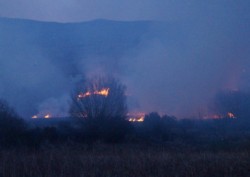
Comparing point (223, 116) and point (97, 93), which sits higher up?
point (97, 93)

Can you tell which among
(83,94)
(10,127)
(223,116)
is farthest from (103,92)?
(223,116)

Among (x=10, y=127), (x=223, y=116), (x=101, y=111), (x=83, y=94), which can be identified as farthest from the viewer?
(x=223, y=116)

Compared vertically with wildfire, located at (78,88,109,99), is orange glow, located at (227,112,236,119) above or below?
below

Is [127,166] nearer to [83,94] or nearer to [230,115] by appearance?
[83,94]

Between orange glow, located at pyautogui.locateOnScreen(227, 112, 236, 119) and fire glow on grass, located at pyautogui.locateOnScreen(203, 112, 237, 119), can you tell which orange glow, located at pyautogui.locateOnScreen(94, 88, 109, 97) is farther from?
orange glow, located at pyautogui.locateOnScreen(227, 112, 236, 119)

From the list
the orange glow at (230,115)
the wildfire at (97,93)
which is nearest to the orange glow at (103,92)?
the wildfire at (97,93)

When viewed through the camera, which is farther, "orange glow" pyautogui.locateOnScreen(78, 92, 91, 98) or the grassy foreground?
"orange glow" pyautogui.locateOnScreen(78, 92, 91, 98)

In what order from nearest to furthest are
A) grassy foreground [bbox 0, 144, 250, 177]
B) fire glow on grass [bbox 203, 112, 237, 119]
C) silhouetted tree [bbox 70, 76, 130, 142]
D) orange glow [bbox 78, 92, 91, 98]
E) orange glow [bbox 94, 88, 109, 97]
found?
grassy foreground [bbox 0, 144, 250, 177], silhouetted tree [bbox 70, 76, 130, 142], orange glow [bbox 94, 88, 109, 97], orange glow [bbox 78, 92, 91, 98], fire glow on grass [bbox 203, 112, 237, 119]

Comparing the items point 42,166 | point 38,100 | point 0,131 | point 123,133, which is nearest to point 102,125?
point 123,133

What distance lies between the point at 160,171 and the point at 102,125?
18354 mm

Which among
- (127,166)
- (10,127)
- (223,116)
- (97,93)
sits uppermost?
(97,93)

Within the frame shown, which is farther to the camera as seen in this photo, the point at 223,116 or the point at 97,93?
the point at 223,116

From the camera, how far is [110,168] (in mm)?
11836

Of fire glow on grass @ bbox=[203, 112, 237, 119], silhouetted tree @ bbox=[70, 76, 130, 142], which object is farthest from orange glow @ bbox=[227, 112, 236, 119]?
silhouetted tree @ bbox=[70, 76, 130, 142]
